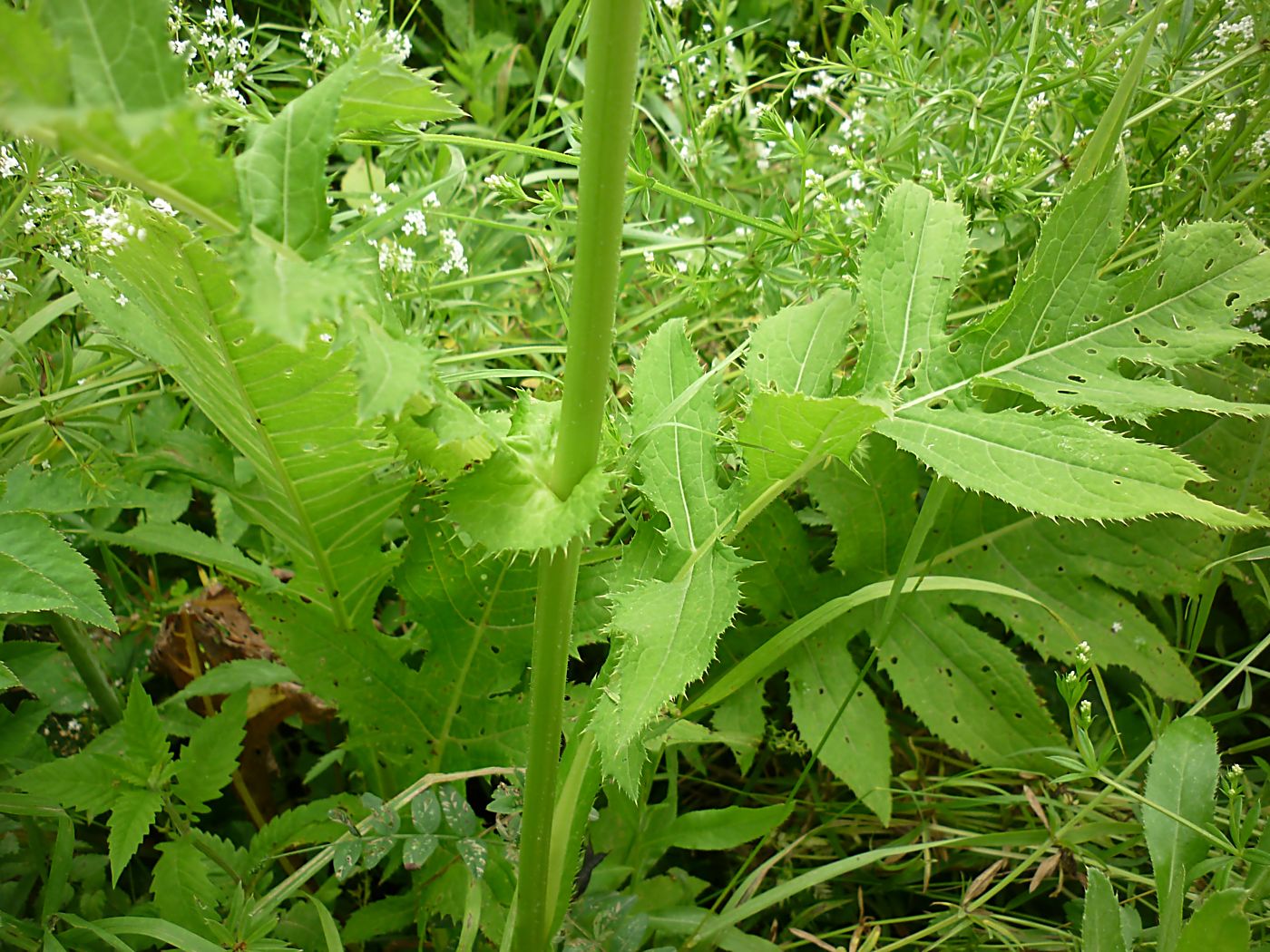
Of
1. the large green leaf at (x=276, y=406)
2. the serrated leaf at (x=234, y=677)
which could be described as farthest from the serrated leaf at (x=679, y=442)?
the serrated leaf at (x=234, y=677)

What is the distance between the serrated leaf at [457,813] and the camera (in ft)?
4.05

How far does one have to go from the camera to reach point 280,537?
4.52 feet

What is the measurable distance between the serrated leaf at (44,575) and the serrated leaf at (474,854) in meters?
0.50

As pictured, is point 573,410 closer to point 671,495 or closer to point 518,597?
point 671,495

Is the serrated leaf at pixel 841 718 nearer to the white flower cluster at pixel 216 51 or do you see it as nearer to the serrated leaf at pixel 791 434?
the serrated leaf at pixel 791 434

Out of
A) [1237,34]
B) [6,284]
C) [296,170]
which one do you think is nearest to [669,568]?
[296,170]

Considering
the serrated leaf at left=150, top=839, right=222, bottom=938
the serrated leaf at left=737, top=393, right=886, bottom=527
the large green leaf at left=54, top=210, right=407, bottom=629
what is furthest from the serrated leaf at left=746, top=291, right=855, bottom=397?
the serrated leaf at left=150, top=839, right=222, bottom=938

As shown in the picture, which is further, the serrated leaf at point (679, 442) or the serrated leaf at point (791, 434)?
the serrated leaf at point (679, 442)

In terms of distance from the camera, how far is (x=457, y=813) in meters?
1.24

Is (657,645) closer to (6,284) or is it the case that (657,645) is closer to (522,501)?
(522,501)

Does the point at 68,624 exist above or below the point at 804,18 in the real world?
below

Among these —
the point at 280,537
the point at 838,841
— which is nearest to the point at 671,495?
the point at 280,537

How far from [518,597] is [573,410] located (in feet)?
1.79

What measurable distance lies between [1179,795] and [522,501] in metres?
0.97
